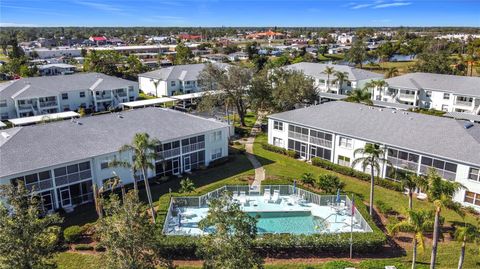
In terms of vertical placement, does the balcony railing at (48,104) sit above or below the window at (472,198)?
above

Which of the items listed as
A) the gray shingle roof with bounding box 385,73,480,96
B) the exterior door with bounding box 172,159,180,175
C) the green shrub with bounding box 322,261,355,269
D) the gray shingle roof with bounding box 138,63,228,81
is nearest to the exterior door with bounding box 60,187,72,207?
the exterior door with bounding box 172,159,180,175

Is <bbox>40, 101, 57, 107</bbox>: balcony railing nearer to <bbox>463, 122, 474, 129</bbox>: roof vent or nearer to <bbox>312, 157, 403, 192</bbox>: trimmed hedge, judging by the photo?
<bbox>312, 157, 403, 192</bbox>: trimmed hedge

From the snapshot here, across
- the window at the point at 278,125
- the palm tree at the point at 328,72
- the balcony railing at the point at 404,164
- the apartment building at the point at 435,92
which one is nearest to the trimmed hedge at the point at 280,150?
the window at the point at 278,125

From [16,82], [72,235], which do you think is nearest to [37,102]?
[16,82]

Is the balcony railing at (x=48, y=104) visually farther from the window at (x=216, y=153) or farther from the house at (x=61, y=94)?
the window at (x=216, y=153)

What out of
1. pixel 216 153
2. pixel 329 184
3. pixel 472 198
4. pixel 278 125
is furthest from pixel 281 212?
pixel 278 125

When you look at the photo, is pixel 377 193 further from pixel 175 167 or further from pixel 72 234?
pixel 72 234
